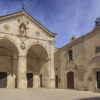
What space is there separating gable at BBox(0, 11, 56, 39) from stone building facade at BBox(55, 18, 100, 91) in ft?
11.8

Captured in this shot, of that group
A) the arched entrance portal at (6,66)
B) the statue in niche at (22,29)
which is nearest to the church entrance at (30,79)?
the arched entrance portal at (6,66)

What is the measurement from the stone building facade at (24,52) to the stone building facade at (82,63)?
2.06m

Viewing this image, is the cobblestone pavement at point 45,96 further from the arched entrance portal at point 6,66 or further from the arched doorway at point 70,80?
the arched entrance portal at point 6,66

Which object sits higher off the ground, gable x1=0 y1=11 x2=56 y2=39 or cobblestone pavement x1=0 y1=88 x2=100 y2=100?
gable x1=0 y1=11 x2=56 y2=39

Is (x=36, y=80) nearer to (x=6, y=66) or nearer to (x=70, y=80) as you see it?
(x=6, y=66)

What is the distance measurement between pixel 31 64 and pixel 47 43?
→ 14.3 feet

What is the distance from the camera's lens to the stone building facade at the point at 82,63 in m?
A: 16.5

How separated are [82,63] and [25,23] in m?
8.23

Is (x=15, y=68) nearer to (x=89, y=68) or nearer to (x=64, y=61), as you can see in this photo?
(x=64, y=61)

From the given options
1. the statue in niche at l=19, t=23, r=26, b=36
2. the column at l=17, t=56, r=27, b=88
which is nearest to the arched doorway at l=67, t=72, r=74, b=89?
the column at l=17, t=56, r=27, b=88

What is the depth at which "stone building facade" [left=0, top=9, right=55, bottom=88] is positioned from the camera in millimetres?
18000

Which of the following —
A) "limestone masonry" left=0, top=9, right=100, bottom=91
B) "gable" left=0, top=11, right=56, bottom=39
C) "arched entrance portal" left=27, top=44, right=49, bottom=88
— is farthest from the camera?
"arched entrance portal" left=27, top=44, right=49, bottom=88

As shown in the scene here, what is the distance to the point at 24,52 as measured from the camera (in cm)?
1853

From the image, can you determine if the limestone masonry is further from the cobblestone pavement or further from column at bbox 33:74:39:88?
the cobblestone pavement
